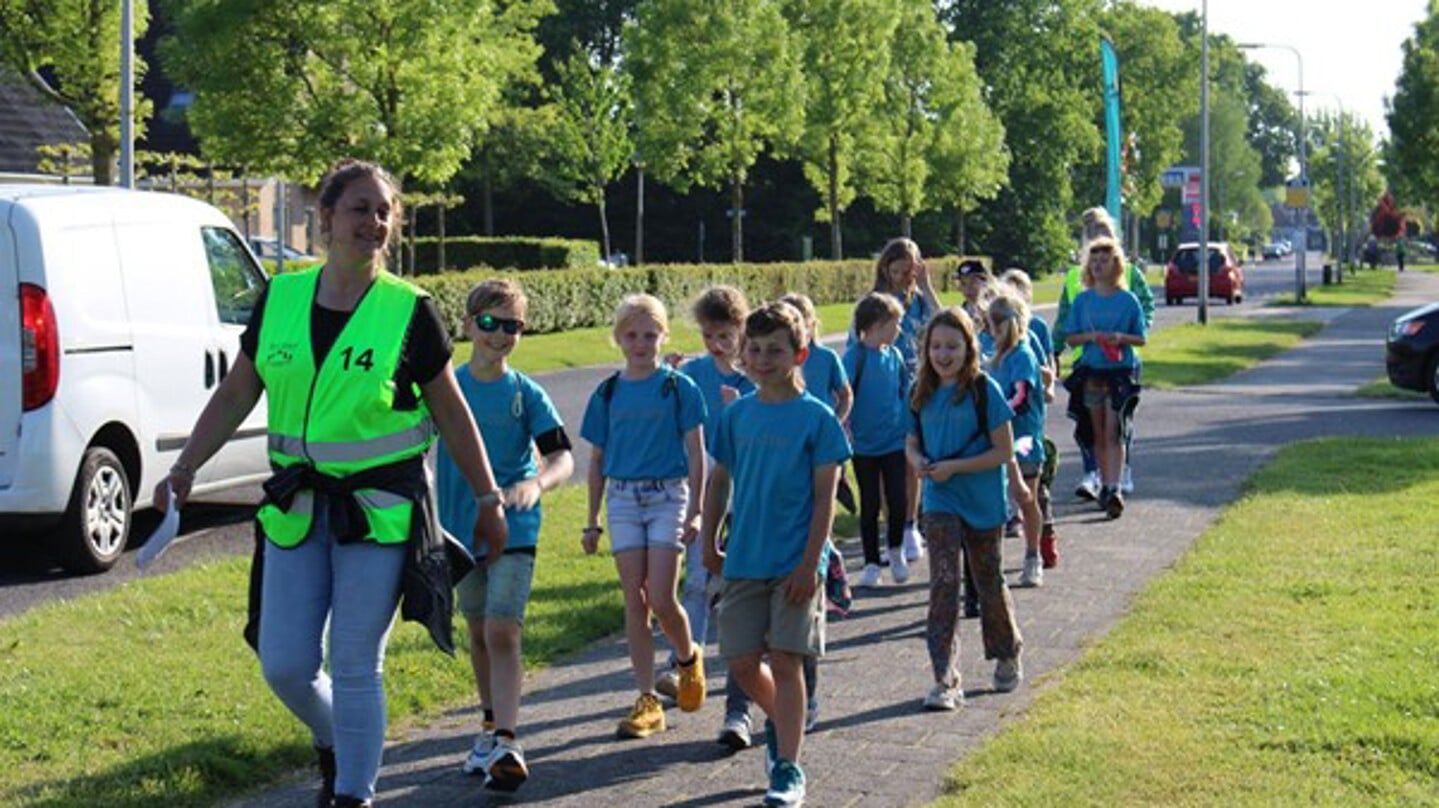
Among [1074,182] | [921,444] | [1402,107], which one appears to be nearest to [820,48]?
[1402,107]

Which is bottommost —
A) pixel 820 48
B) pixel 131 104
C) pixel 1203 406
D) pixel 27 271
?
pixel 1203 406

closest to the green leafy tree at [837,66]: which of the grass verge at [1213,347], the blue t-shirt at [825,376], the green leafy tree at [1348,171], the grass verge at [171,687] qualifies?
the grass verge at [1213,347]

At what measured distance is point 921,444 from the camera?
812cm

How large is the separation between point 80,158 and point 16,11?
5.88 metres

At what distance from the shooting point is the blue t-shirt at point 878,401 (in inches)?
411

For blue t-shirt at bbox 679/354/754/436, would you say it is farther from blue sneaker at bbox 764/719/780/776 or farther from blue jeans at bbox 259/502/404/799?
blue jeans at bbox 259/502/404/799

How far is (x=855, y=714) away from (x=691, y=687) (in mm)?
629

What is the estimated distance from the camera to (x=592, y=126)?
217 feet

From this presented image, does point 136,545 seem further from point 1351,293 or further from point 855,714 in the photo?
point 1351,293

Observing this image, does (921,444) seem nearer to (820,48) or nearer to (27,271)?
(27,271)

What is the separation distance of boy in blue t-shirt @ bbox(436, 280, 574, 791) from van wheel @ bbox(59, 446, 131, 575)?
4.92 metres

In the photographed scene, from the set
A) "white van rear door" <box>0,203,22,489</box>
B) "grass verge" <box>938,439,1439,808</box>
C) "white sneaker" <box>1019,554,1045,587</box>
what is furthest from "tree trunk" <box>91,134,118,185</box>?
"white sneaker" <box>1019,554,1045,587</box>

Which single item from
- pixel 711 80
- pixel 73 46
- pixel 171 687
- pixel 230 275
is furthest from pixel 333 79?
pixel 171 687

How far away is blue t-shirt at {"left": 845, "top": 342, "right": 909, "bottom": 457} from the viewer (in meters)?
10.4
